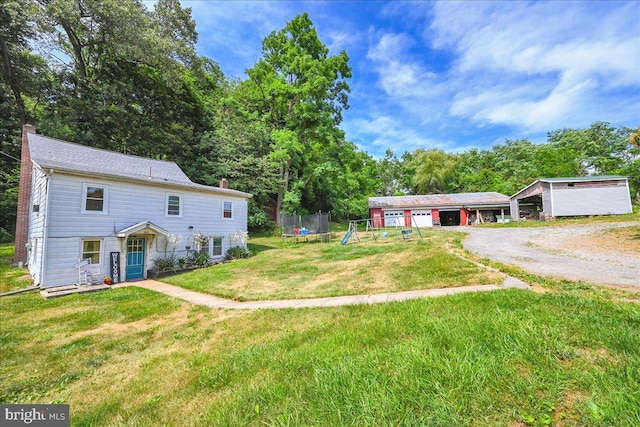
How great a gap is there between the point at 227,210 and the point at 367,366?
13.9m

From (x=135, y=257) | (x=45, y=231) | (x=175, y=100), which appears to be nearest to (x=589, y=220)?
(x=135, y=257)

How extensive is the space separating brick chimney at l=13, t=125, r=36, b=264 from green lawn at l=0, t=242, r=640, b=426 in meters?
9.89

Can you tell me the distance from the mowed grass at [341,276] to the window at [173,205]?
3385 millimetres

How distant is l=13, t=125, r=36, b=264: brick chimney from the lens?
11.4 metres

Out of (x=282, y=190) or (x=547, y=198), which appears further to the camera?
(x=282, y=190)

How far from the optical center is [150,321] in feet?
18.9

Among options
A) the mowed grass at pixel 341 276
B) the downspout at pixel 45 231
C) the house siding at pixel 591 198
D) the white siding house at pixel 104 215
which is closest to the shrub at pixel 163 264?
the white siding house at pixel 104 215

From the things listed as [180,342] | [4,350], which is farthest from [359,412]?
[4,350]

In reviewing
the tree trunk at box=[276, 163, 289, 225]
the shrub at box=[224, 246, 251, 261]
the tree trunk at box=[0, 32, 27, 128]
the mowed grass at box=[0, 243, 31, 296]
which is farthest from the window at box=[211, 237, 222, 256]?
the tree trunk at box=[0, 32, 27, 128]

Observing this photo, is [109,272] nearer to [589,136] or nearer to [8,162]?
[8,162]

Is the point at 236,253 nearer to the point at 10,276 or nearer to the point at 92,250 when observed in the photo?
the point at 92,250

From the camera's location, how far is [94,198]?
995cm

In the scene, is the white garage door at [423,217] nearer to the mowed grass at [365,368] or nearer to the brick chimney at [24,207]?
the mowed grass at [365,368]

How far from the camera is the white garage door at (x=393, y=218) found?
29.5 metres
